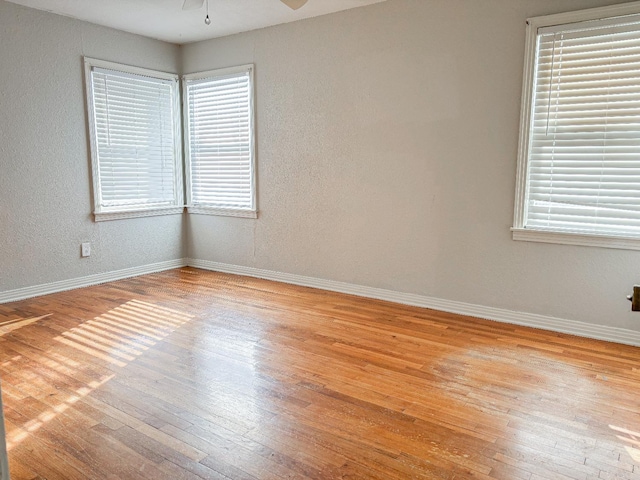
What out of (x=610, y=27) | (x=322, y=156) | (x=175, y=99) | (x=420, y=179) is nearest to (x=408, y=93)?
(x=420, y=179)

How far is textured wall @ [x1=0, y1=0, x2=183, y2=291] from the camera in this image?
4.07m

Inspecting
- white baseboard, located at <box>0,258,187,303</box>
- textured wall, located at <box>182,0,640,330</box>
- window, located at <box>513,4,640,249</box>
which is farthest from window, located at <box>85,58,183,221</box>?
window, located at <box>513,4,640,249</box>

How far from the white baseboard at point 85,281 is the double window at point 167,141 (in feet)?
1.94

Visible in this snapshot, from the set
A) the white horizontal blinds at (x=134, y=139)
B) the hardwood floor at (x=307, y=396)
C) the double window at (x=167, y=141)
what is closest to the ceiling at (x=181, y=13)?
the double window at (x=167, y=141)

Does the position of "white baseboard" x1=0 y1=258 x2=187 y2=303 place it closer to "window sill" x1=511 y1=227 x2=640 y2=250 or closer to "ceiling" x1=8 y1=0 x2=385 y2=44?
"ceiling" x1=8 y1=0 x2=385 y2=44

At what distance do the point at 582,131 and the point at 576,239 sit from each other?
74cm

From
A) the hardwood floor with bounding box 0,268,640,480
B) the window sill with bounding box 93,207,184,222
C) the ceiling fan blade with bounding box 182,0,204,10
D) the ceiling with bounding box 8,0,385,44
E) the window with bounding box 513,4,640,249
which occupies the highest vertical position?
the ceiling with bounding box 8,0,385,44

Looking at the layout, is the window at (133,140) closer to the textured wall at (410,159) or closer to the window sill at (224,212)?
the window sill at (224,212)

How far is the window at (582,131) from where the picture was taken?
3.13 meters

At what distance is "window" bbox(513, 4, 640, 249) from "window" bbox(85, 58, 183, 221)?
3.74m

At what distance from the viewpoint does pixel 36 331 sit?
3.43 m

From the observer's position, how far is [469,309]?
12.7 ft

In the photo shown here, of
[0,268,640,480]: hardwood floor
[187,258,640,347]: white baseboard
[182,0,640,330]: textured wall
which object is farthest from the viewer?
[182,0,640,330]: textured wall

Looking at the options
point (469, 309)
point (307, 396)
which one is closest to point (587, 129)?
point (469, 309)
